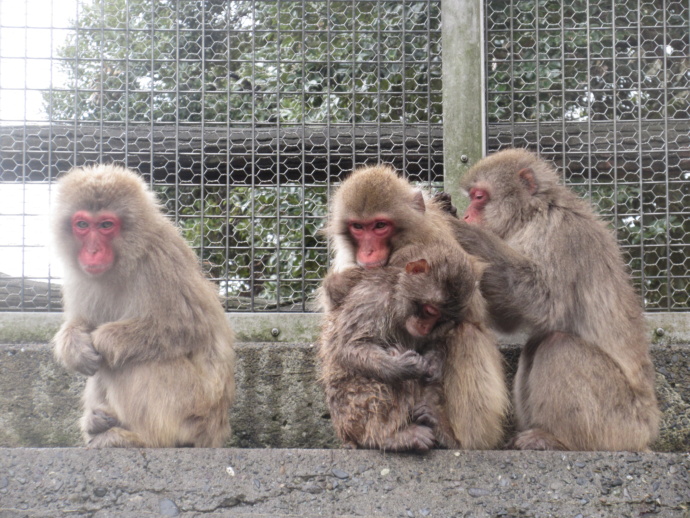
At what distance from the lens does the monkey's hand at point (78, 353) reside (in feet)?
13.4

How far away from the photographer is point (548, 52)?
5734mm

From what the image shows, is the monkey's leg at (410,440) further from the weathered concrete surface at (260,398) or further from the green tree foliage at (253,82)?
the green tree foliage at (253,82)

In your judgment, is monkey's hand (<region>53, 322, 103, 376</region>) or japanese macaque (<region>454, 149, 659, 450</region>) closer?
monkey's hand (<region>53, 322, 103, 376</region>)

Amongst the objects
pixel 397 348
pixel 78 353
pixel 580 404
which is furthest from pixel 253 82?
pixel 580 404

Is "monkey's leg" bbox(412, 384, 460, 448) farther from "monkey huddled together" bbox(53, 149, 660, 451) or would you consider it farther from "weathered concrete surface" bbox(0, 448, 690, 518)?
"weathered concrete surface" bbox(0, 448, 690, 518)

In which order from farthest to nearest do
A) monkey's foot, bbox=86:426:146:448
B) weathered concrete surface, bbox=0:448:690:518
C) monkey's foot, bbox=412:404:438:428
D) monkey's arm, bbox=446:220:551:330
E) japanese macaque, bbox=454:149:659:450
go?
monkey's arm, bbox=446:220:551:330
japanese macaque, bbox=454:149:659:450
monkey's foot, bbox=86:426:146:448
monkey's foot, bbox=412:404:438:428
weathered concrete surface, bbox=0:448:690:518


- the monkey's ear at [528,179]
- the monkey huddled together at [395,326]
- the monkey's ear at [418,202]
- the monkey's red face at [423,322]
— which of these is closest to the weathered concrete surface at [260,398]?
the monkey huddled together at [395,326]

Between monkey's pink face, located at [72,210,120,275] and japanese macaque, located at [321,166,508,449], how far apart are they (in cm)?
111

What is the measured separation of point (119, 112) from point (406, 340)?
2785 millimetres

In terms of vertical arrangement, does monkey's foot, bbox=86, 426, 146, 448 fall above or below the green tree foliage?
below

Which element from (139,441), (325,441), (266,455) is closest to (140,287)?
(139,441)

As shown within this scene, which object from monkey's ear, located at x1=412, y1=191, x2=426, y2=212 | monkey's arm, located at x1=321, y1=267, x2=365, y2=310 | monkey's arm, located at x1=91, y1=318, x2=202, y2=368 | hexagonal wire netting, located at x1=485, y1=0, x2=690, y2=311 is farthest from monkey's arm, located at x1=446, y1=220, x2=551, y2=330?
monkey's arm, located at x1=91, y1=318, x2=202, y2=368

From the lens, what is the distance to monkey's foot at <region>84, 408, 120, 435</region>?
13.7 ft

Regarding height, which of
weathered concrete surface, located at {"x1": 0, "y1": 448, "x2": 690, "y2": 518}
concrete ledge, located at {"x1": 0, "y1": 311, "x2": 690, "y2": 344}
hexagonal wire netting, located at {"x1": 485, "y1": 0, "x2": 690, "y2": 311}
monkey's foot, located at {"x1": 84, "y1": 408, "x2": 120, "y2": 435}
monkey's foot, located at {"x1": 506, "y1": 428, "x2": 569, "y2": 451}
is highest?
hexagonal wire netting, located at {"x1": 485, "y1": 0, "x2": 690, "y2": 311}
